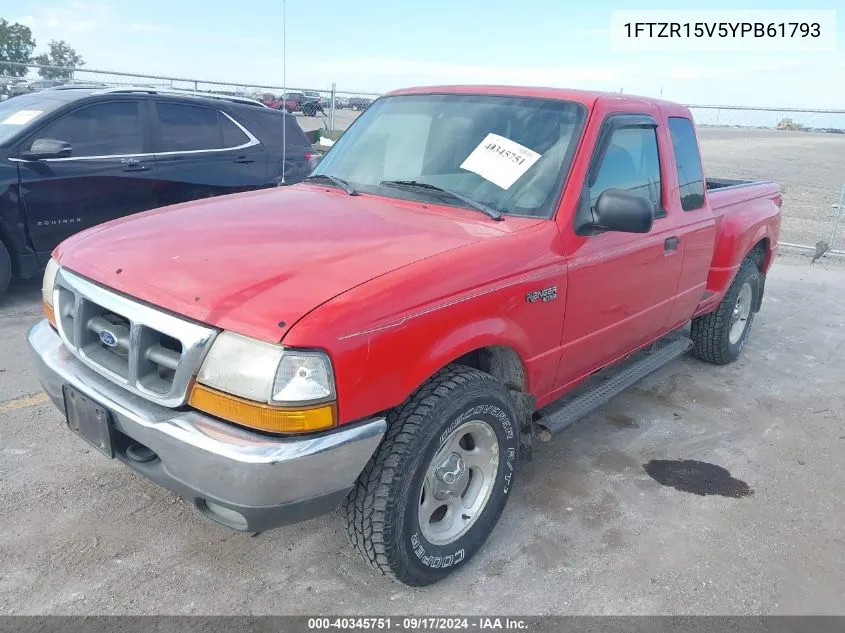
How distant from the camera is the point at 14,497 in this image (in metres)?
3.21

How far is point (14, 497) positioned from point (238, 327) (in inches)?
72.7

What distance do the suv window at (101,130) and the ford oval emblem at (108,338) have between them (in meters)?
4.20

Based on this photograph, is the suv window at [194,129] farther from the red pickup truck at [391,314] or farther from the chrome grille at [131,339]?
the chrome grille at [131,339]

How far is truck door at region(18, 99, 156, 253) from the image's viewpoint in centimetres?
579

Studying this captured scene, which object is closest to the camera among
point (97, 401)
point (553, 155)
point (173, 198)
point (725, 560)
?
point (97, 401)

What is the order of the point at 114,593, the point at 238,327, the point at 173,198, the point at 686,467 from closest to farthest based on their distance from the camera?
the point at 238,327, the point at 114,593, the point at 686,467, the point at 173,198

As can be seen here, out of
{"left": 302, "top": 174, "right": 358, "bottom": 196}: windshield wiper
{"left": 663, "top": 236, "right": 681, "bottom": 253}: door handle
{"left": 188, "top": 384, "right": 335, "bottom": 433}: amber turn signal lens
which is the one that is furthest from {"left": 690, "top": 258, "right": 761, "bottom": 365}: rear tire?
{"left": 188, "top": 384, "right": 335, "bottom": 433}: amber turn signal lens

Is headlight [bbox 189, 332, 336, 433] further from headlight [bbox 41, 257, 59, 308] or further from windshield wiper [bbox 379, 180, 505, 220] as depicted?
windshield wiper [bbox 379, 180, 505, 220]

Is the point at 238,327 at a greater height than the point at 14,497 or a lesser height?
greater

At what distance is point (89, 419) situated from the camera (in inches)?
100.0

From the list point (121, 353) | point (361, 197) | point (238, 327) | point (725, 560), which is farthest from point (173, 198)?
point (725, 560)

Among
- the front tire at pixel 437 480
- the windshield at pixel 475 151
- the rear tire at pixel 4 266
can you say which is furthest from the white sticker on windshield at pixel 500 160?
the rear tire at pixel 4 266

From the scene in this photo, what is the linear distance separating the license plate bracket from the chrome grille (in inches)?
4.6

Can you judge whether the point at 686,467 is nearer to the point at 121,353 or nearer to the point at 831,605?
the point at 831,605
